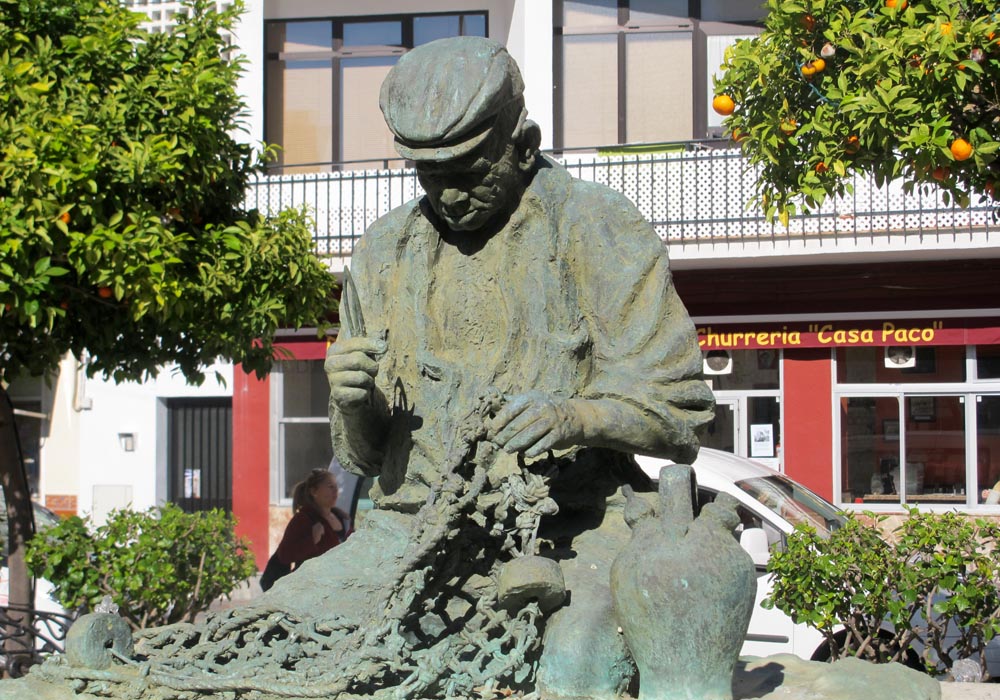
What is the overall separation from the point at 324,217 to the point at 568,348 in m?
13.3

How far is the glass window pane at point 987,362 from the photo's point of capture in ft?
49.2

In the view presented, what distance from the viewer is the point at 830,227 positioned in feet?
48.4

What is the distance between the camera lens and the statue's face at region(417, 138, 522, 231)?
3205 millimetres

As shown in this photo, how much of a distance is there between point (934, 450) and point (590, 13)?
6.53m

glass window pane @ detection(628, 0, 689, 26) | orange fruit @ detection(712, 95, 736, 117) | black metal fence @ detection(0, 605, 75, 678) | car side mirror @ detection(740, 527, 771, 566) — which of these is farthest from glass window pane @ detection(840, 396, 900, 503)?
black metal fence @ detection(0, 605, 75, 678)

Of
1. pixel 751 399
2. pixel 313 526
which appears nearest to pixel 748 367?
pixel 751 399

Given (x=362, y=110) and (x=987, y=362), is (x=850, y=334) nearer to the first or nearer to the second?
(x=987, y=362)

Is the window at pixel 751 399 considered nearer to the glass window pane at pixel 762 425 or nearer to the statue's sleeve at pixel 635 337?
the glass window pane at pixel 762 425

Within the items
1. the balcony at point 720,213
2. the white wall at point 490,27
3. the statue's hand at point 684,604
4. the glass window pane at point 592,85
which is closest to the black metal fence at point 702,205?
the balcony at point 720,213

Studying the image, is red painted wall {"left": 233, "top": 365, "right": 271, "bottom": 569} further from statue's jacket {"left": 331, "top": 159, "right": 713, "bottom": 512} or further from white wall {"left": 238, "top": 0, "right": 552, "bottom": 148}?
statue's jacket {"left": 331, "top": 159, "right": 713, "bottom": 512}

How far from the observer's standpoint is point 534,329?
11.1ft

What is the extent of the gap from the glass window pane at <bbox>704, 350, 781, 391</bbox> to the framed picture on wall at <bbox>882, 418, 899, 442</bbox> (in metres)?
1.26

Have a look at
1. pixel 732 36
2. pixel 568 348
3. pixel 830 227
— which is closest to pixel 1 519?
pixel 568 348

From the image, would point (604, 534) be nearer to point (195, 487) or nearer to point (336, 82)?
point (336, 82)
